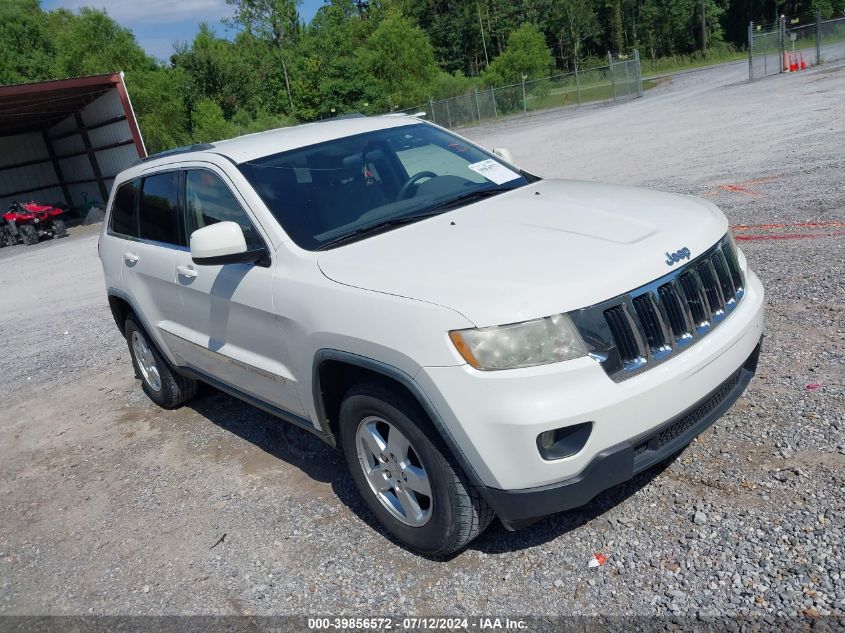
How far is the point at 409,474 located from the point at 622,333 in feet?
3.70

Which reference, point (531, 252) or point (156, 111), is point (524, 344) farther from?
point (156, 111)

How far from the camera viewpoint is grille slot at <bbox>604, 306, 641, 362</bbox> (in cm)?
294

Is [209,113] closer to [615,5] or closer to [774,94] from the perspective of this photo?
[774,94]

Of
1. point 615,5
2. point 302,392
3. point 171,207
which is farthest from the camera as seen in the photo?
point 615,5

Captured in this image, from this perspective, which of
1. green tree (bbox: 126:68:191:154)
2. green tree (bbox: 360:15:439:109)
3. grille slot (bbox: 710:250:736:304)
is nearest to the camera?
grille slot (bbox: 710:250:736:304)

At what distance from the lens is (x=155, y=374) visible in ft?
19.5

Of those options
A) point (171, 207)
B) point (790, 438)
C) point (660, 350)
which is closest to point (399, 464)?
point (660, 350)

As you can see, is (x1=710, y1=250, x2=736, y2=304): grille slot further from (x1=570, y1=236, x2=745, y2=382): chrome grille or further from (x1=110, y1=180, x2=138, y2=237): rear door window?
(x1=110, y1=180, x2=138, y2=237): rear door window

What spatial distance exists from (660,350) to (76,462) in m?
4.28

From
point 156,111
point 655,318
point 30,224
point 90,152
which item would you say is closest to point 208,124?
point 156,111

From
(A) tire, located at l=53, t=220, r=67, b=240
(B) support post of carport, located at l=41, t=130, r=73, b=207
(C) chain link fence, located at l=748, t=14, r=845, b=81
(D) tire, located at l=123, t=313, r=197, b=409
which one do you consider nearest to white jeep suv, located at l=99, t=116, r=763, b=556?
(D) tire, located at l=123, t=313, r=197, b=409

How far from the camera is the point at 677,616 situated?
9.20ft

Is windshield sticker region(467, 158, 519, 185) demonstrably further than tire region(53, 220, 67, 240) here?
No

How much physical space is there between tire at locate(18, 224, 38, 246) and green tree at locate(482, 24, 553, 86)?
35141 millimetres
